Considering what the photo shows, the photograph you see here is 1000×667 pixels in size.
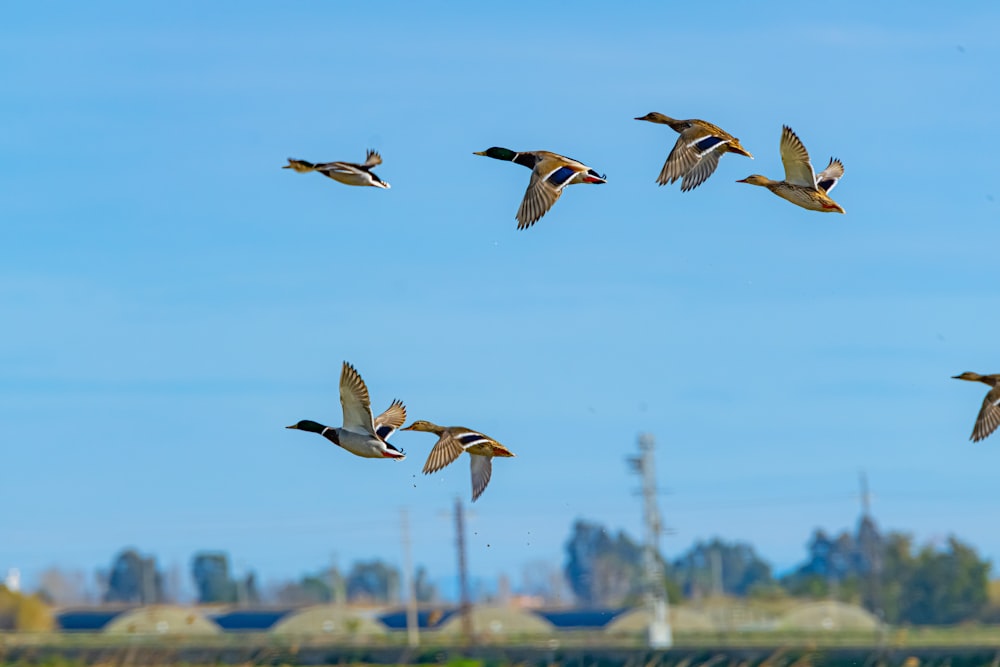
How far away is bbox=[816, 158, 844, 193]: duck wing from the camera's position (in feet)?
96.1

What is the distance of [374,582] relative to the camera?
198 meters

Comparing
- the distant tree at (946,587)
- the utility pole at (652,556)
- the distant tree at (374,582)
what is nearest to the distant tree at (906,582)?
the distant tree at (946,587)

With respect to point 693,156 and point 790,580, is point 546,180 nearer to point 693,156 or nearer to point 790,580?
point 693,156

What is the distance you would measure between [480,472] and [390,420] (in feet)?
4.84

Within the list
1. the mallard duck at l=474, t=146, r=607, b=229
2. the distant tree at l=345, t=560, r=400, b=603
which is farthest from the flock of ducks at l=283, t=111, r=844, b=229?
the distant tree at l=345, t=560, r=400, b=603

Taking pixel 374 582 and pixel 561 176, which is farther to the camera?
pixel 374 582

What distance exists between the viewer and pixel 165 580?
7835 inches

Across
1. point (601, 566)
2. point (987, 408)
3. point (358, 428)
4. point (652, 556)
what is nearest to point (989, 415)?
point (987, 408)

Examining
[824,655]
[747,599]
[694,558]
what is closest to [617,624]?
[747,599]

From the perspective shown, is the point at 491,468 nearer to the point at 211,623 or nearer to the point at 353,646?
the point at 353,646

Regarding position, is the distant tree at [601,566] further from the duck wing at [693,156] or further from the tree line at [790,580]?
the duck wing at [693,156]

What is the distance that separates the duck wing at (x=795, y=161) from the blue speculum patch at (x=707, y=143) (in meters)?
0.93

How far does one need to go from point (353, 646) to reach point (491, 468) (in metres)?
62.4

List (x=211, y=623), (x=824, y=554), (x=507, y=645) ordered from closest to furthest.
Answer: (x=507, y=645), (x=211, y=623), (x=824, y=554)
